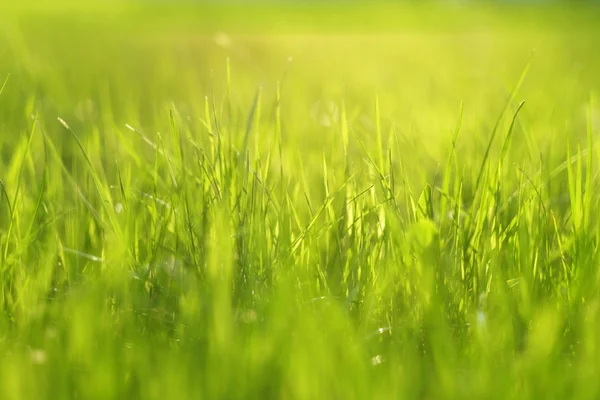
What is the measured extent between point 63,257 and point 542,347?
2.45 ft

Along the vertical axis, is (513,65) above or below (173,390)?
below

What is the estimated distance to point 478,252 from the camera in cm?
117

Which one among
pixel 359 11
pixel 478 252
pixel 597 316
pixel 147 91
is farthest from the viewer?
pixel 359 11

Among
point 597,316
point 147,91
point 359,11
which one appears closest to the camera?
point 597,316

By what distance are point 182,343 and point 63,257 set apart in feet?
1.15

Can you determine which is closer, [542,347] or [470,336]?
[542,347]

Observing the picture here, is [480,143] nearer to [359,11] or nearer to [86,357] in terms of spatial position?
[86,357]

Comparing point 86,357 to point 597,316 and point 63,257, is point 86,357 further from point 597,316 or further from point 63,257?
point 597,316

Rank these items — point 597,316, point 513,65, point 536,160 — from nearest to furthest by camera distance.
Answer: point 597,316 < point 536,160 < point 513,65

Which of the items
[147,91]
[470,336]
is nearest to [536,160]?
[470,336]

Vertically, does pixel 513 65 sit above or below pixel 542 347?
below

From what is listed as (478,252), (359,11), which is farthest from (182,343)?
(359,11)

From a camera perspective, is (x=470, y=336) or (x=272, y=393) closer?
(x=272, y=393)

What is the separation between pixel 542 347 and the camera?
2.87ft
